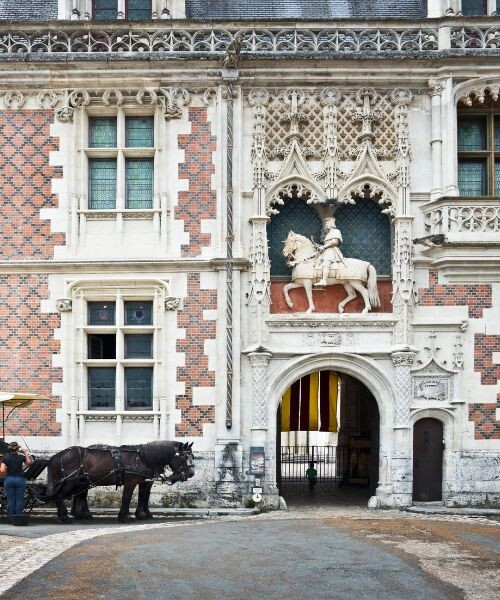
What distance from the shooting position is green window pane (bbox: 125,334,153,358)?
2008cm

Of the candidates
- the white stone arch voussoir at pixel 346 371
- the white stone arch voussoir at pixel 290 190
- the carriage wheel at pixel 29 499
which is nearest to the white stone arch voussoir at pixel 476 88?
the white stone arch voussoir at pixel 290 190

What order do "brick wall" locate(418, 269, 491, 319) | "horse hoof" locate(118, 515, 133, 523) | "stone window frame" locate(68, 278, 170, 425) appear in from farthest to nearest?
"brick wall" locate(418, 269, 491, 319)
"stone window frame" locate(68, 278, 170, 425)
"horse hoof" locate(118, 515, 133, 523)

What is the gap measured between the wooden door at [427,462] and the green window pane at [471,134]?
19.6 feet

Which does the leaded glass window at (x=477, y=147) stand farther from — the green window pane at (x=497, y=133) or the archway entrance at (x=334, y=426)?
the archway entrance at (x=334, y=426)

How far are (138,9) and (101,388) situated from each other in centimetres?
846

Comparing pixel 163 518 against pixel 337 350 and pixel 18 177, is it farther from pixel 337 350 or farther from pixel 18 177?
pixel 18 177

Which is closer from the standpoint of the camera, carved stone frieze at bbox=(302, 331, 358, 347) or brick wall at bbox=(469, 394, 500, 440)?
brick wall at bbox=(469, 394, 500, 440)

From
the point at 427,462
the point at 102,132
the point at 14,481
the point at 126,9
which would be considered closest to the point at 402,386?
the point at 427,462

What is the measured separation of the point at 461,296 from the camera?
1986 cm

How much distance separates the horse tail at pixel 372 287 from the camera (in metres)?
20.0

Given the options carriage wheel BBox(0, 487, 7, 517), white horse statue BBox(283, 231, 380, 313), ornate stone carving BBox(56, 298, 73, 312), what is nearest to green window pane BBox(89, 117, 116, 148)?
ornate stone carving BBox(56, 298, 73, 312)

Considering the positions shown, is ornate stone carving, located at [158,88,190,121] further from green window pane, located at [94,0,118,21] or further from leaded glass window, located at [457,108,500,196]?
leaded glass window, located at [457,108,500,196]

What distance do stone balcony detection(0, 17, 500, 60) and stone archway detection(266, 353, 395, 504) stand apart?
6311 mm

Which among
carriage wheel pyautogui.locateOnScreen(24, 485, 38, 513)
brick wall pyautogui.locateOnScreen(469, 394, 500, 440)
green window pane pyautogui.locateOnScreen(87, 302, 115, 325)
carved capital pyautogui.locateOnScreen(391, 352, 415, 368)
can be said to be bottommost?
carriage wheel pyautogui.locateOnScreen(24, 485, 38, 513)
